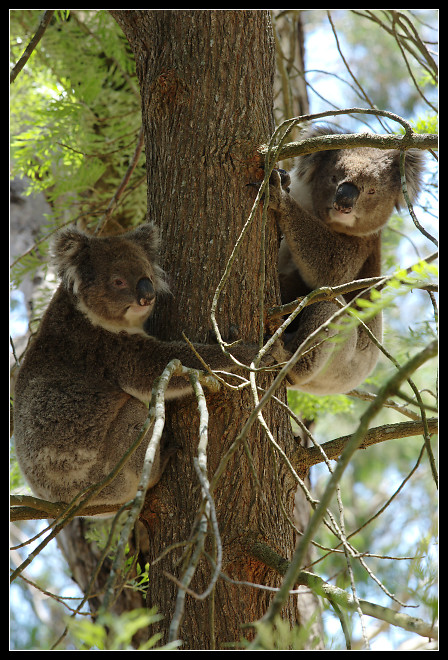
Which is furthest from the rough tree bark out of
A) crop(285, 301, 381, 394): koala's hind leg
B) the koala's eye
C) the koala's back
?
crop(285, 301, 381, 394): koala's hind leg

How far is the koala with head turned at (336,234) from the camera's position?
361 cm

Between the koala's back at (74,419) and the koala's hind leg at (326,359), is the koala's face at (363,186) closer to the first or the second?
the koala's hind leg at (326,359)

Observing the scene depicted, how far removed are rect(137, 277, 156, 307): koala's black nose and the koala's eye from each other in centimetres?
15

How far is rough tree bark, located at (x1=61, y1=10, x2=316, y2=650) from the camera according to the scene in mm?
2434

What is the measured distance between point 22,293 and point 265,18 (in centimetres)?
341

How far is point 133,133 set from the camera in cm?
449

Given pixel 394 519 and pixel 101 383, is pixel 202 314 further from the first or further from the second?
pixel 394 519

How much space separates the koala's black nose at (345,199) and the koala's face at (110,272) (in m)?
1.22

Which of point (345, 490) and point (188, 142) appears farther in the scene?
point (345, 490)

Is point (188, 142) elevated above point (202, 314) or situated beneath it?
elevated above

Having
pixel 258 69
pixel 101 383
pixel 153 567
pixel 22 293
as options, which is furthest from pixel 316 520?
pixel 22 293

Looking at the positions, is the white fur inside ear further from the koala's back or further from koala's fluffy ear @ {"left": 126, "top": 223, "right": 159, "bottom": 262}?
koala's fluffy ear @ {"left": 126, "top": 223, "right": 159, "bottom": 262}

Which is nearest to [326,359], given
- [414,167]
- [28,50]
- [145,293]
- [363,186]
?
[363,186]

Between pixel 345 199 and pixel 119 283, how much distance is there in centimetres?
145
